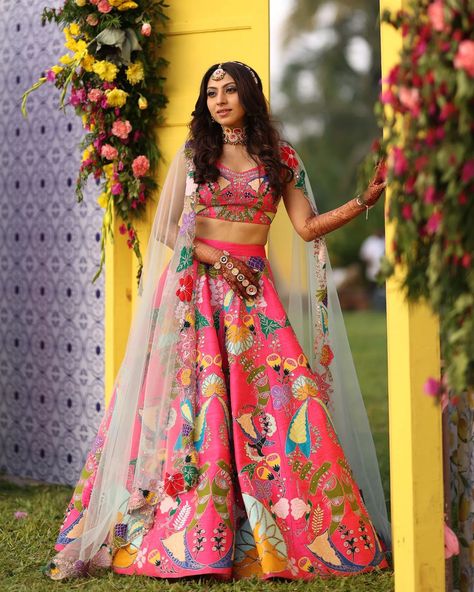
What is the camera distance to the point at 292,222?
12.6 feet

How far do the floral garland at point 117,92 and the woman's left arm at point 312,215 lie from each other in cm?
90

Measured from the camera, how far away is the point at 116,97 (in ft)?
14.5

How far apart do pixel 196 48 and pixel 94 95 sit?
49 centimetres

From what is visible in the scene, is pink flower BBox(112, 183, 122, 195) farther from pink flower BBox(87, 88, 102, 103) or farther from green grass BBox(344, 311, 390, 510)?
green grass BBox(344, 311, 390, 510)

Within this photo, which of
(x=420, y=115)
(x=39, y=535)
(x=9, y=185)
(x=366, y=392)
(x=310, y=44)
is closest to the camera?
(x=420, y=115)

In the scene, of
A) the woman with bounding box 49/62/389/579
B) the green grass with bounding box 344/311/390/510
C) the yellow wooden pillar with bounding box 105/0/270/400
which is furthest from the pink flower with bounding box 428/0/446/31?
the green grass with bounding box 344/311/390/510

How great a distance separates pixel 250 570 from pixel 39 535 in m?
1.02

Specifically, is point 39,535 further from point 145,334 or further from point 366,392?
point 366,392

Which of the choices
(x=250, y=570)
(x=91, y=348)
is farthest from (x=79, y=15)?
(x=250, y=570)

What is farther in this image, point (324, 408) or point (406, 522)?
point (324, 408)

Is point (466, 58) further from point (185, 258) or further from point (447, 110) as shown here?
point (185, 258)

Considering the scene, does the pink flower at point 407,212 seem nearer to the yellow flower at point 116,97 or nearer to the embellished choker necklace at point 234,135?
the embellished choker necklace at point 234,135

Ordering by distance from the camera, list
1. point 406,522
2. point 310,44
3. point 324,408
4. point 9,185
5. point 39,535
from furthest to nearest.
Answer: point 310,44 → point 9,185 → point 39,535 → point 324,408 → point 406,522

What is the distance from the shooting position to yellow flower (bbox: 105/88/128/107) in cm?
442
